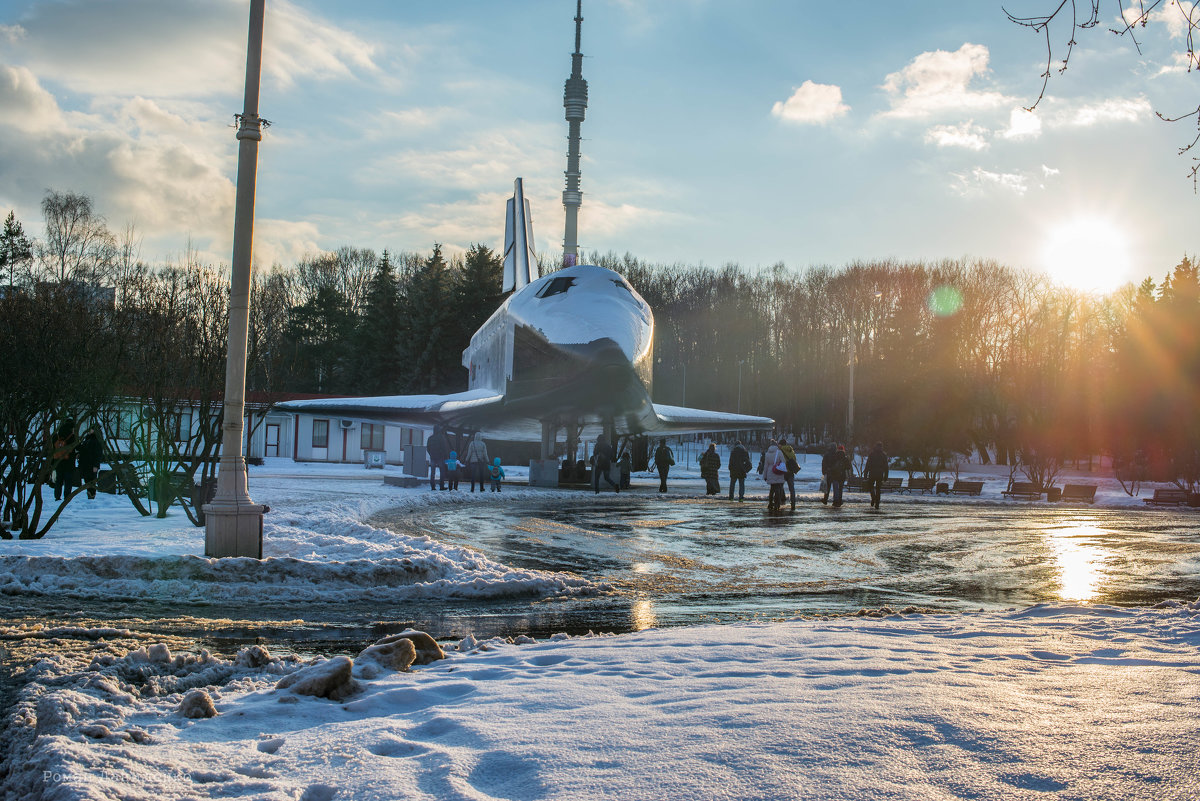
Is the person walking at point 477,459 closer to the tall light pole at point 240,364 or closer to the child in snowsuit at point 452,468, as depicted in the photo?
the child in snowsuit at point 452,468

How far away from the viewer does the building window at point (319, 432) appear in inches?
1548

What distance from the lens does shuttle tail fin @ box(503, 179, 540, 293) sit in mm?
35656

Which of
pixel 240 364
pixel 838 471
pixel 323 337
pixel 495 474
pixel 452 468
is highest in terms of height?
pixel 323 337

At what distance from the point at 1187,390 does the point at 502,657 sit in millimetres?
36816

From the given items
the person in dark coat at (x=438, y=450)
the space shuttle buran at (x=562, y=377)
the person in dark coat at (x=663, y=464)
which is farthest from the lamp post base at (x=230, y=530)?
the person in dark coat at (x=663, y=464)

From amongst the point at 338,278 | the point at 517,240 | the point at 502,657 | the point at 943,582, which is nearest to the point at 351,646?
the point at 502,657

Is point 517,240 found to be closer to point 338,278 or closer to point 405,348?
point 405,348

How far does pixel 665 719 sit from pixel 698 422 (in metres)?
20.9

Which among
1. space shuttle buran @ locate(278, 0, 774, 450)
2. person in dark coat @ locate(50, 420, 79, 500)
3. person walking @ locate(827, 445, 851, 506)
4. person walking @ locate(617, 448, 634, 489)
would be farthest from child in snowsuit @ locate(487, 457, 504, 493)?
person in dark coat @ locate(50, 420, 79, 500)

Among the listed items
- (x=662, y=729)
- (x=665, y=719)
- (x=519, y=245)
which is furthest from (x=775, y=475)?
(x=519, y=245)

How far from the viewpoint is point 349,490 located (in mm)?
18781

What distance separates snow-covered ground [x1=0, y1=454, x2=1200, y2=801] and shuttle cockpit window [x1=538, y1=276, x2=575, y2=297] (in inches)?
574

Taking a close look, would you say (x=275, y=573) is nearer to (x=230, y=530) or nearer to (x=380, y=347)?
(x=230, y=530)

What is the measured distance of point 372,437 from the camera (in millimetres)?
40844
